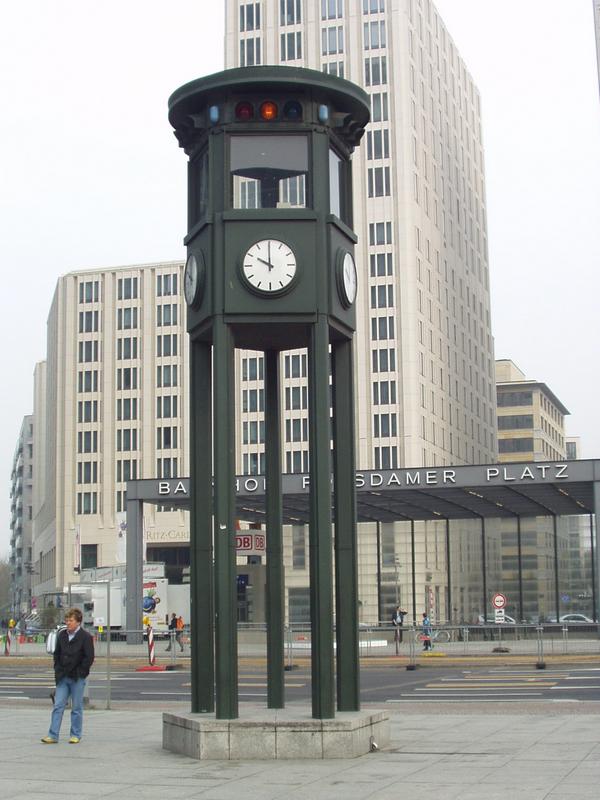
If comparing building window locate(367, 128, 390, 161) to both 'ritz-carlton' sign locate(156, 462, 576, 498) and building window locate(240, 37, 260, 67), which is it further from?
'ritz-carlton' sign locate(156, 462, 576, 498)

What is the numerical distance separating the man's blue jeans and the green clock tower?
182 cm

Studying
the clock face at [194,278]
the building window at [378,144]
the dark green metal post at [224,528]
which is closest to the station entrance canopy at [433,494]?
the clock face at [194,278]

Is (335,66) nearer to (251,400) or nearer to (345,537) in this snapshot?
(251,400)

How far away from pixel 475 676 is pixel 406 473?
1725cm

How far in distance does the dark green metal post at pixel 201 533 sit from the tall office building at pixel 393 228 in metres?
78.6

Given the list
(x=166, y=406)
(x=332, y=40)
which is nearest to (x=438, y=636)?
(x=332, y=40)

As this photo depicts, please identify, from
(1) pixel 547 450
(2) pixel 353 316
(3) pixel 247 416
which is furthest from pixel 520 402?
(2) pixel 353 316

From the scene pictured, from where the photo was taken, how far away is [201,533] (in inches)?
622

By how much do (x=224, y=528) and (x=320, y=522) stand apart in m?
1.22

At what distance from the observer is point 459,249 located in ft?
376

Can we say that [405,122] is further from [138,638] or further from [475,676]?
[475,676]

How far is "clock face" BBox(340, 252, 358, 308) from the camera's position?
15734 mm

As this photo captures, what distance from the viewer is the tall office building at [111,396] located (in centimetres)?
11712

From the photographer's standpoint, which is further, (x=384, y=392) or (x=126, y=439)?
(x=126, y=439)
